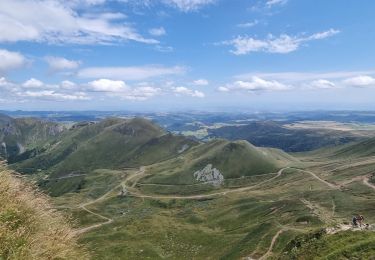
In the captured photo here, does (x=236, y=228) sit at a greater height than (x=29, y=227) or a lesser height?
lesser

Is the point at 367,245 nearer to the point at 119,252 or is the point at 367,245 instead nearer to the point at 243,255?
the point at 243,255

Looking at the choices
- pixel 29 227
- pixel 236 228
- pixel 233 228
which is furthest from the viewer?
pixel 233 228

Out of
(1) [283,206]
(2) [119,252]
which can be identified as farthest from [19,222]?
(1) [283,206]

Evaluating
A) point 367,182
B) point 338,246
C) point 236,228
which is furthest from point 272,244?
point 367,182

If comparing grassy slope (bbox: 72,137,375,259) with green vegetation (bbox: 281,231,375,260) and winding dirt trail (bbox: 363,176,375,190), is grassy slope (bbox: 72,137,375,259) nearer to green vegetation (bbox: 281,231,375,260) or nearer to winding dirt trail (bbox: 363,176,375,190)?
winding dirt trail (bbox: 363,176,375,190)

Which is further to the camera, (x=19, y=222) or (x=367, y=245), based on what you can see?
(x=367, y=245)

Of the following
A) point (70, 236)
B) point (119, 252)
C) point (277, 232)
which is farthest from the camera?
point (119, 252)

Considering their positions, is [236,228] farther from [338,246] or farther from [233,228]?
[338,246]

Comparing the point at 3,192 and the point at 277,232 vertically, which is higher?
the point at 3,192

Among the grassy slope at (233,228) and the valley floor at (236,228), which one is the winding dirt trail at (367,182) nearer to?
the valley floor at (236,228)
